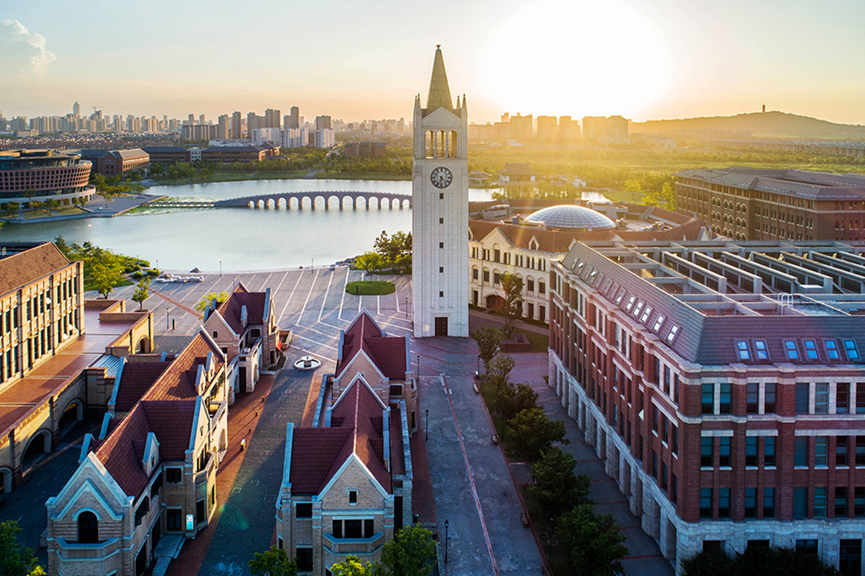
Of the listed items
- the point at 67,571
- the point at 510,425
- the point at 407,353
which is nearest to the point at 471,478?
the point at 510,425

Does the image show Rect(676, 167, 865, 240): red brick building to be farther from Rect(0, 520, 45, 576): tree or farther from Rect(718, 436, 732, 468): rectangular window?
Rect(0, 520, 45, 576): tree

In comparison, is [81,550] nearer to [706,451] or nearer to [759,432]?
[706,451]

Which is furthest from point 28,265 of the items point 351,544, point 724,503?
point 724,503

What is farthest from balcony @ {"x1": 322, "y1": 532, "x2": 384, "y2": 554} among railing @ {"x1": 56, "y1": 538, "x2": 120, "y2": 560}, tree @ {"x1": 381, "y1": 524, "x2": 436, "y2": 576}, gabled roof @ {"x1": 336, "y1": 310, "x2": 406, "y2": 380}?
gabled roof @ {"x1": 336, "y1": 310, "x2": 406, "y2": 380}

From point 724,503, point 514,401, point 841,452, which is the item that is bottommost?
point 514,401

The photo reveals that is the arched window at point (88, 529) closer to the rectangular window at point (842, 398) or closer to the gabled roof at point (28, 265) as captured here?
the gabled roof at point (28, 265)

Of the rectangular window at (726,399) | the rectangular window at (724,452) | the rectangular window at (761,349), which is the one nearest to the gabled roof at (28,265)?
the rectangular window at (726,399)

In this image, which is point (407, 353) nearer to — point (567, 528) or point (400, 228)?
point (567, 528)
